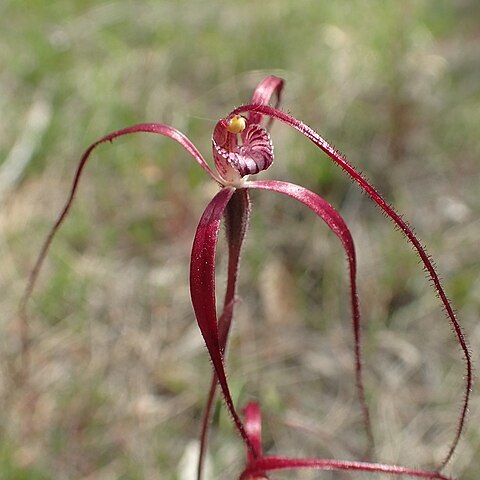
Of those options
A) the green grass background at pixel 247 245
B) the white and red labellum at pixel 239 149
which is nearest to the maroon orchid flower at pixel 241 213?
the white and red labellum at pixel 239 149

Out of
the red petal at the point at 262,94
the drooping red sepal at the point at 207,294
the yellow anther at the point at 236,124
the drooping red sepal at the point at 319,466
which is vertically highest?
the red petal at the point at 262,94

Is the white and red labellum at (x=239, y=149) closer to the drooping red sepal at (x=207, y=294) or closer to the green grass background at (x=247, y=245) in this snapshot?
the drooping red sepal at (x=207, y=294)

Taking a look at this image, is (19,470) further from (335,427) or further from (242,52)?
(242,52)

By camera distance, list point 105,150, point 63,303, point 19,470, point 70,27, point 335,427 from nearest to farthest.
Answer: point 19,470, point 335,427, point 63,303, point 105,150, point 70,27

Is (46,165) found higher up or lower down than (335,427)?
higher up

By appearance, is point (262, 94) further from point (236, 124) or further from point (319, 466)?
point (319, 466)

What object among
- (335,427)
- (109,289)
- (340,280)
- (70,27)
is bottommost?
(335,427)

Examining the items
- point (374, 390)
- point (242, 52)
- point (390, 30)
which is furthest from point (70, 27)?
point (374, 390)
